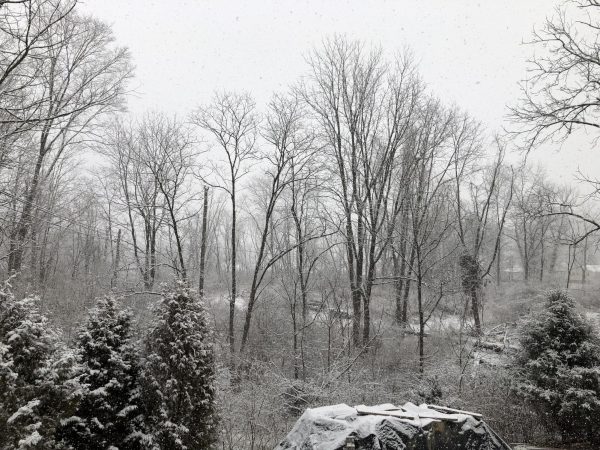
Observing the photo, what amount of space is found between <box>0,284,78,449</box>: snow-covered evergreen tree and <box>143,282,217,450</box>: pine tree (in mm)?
1401

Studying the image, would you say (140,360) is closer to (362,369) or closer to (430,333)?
(362,369)

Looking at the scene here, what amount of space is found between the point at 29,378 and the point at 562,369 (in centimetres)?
1029

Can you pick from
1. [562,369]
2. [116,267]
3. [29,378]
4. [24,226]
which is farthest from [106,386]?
[116,267]

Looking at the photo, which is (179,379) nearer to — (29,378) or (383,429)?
(29,378)

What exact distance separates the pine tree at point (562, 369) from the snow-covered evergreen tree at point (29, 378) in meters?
9.55

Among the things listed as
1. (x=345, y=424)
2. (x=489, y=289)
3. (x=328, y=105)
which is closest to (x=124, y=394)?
(x=345, y=424)

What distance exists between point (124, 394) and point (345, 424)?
3.49m

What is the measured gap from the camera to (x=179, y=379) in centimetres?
719

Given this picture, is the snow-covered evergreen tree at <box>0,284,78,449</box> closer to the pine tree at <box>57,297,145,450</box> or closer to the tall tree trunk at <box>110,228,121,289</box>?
the pine tree at <box>57,297,145,450</box>

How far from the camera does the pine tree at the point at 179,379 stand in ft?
22.9

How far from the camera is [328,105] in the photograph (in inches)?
850

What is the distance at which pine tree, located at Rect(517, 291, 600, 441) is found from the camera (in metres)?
9.57

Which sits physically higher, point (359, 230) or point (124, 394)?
point (359, 230)

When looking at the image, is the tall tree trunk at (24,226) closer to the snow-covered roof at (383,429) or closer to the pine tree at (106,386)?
the pine tree at (106,386)
